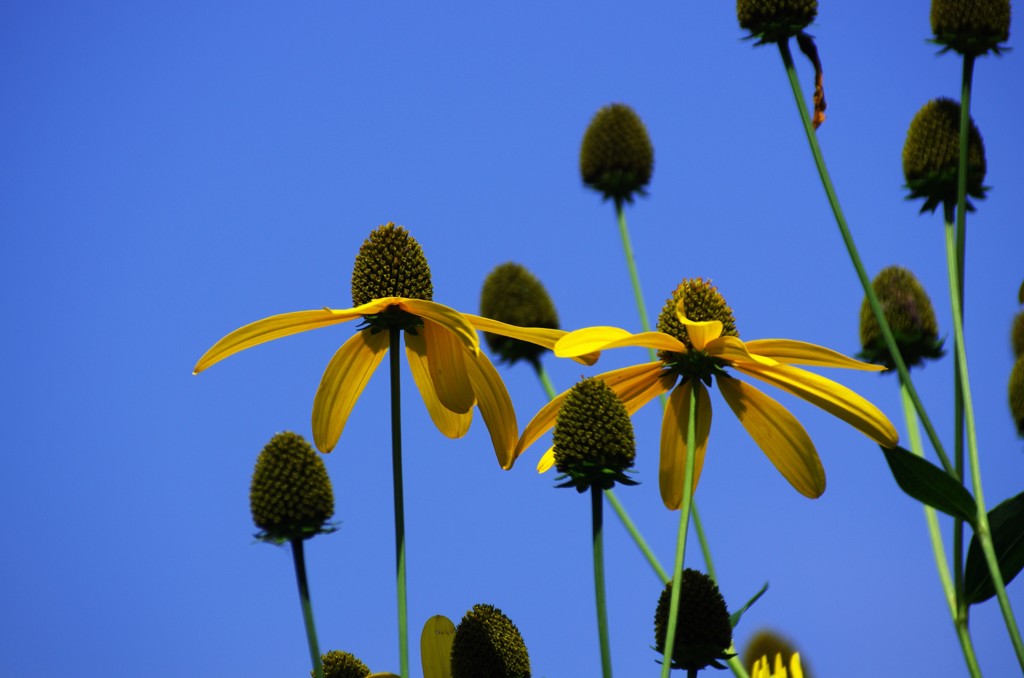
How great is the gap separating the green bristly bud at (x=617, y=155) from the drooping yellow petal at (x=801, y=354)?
308 centimetres

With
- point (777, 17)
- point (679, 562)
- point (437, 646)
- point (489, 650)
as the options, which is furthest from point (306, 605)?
point (777, 17)

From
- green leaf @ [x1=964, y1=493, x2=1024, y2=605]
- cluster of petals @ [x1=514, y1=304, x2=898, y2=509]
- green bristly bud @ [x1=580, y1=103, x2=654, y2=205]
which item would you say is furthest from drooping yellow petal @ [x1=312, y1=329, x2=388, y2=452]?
green bristly bud @ [x1=580, y1=103, x2=654, y2=205]

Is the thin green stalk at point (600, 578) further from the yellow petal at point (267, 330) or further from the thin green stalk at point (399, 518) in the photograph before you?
the yellow petal at point (267, 330)

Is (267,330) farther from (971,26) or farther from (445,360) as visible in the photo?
(971,26)

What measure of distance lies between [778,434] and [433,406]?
2.70ft

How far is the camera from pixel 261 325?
7.98ft

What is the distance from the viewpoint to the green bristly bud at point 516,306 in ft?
19.3

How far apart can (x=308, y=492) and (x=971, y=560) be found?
209 cm

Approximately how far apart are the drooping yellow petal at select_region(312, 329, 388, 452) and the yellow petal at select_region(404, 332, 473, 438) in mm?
105

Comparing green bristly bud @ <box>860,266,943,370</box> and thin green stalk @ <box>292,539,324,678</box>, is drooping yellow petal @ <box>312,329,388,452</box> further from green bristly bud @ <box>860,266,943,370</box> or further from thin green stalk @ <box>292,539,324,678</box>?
green bristly bud @ <box>860,266,943,370</box>

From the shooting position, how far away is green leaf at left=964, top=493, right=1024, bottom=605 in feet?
10.8

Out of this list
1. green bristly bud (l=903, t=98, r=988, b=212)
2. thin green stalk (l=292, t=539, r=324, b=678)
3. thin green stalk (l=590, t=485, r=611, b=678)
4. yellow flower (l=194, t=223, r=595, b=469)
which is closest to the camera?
thin green stalk (l=292, t=539, r=324, b=678)

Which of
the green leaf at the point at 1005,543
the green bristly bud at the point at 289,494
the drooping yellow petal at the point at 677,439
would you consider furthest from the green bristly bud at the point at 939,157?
the green bristly bud at the point at 289,494

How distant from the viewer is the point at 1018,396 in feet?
14.3
